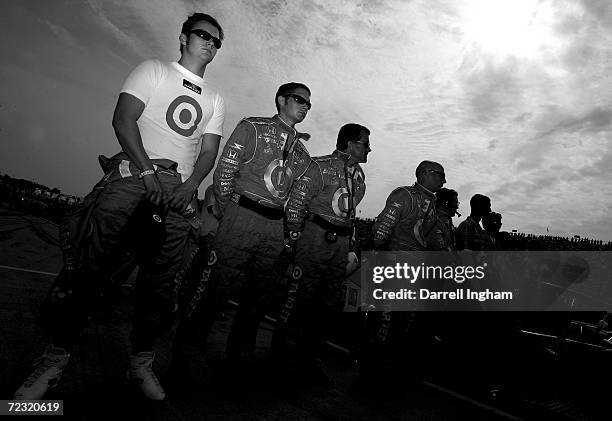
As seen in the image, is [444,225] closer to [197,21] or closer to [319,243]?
[319,243]

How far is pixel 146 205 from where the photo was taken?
1.94 metres

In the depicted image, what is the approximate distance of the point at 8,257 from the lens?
18.5ft

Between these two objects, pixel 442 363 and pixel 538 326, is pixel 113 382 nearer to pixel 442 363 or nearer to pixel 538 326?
pixel 442 363

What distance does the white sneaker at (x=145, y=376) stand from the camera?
6.35 feet

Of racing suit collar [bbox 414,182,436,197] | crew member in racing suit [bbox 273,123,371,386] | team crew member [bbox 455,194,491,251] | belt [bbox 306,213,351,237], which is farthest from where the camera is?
team crew member [bbox 455,194,491,251]

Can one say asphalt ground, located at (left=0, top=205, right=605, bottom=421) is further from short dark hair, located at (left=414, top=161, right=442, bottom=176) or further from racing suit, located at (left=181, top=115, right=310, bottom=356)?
short dark hair, located at (left=414, top=161, right=442, bottom=176)

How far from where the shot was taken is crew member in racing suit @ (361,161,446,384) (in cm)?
337

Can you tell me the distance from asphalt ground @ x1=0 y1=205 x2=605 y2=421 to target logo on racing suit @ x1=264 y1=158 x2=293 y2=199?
143 cm

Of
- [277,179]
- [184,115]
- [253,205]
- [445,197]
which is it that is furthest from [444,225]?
[184,115]

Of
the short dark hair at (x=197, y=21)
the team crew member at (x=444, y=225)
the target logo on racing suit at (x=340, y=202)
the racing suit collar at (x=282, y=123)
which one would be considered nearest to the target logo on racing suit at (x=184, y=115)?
Result: the short dark hair at (x=197, y=21)

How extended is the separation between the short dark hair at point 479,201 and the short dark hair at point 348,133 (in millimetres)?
2514

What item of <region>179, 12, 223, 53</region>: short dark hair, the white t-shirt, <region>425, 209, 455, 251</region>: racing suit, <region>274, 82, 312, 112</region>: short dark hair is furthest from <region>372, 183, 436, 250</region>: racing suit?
<region>179, 12, 223, 53</region>: short dark hair

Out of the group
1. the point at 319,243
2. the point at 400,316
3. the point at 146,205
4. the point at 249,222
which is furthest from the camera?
the point at 400,316

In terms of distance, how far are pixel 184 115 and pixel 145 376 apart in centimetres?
155
